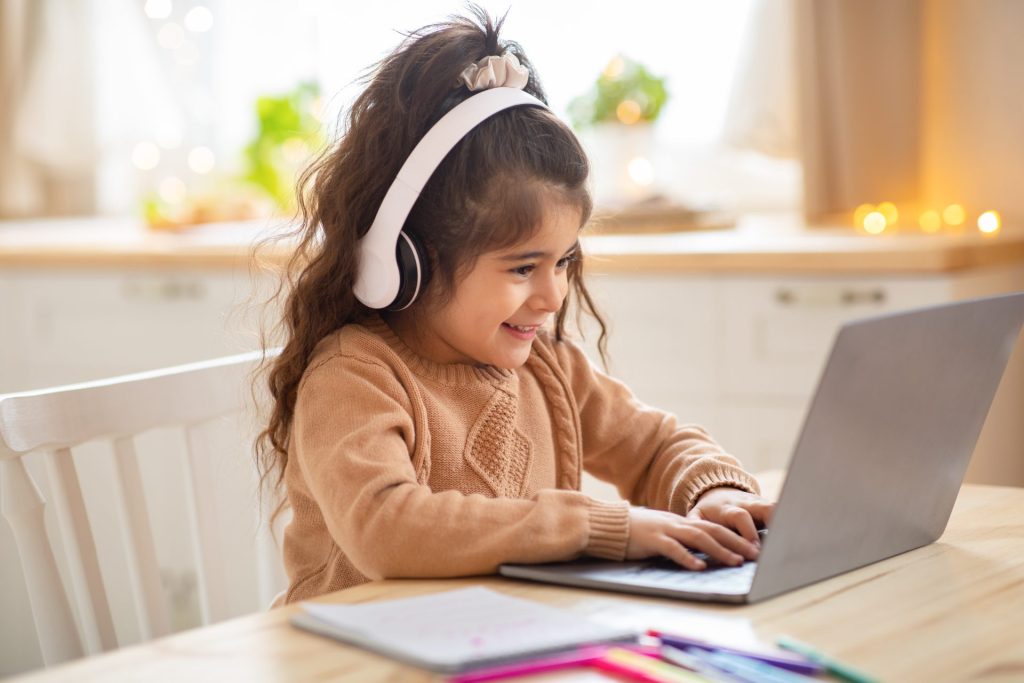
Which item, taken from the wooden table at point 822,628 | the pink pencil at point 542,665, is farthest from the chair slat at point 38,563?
the pink pencil at point 542,665

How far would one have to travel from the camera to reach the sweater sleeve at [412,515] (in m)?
0.96

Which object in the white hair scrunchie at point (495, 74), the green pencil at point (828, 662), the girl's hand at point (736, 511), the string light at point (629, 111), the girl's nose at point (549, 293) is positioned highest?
the white hair scrunchie at point (495, 74)

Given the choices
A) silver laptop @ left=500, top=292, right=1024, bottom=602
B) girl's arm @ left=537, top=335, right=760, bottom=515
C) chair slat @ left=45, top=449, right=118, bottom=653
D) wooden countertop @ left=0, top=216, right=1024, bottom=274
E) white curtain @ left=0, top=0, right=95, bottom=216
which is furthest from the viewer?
white curtain @ left=0, top=0, right=95, bottom=216

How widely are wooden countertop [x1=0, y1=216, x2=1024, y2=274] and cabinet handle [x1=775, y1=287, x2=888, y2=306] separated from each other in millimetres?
33

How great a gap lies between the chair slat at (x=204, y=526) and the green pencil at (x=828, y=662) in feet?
2.34

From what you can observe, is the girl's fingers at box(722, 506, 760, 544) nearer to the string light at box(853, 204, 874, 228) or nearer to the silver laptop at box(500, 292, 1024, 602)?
the silver laptop at box(500, 292, 1024, 602)

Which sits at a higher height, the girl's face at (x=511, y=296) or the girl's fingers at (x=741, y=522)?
the girl's face at (x=511, y=296)

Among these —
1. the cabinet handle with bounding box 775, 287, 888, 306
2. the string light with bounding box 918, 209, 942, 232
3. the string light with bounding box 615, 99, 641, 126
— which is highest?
the string light with bounding box 615, 99, 641, 126

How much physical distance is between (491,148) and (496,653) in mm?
524

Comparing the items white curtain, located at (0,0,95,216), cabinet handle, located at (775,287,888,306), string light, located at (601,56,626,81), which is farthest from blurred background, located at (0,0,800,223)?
cabinet handle, located at (775,287,888,306)

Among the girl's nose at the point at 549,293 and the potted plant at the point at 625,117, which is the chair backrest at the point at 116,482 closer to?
the girl's nose at the point at 549,293

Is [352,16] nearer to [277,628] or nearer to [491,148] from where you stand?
[491,148]

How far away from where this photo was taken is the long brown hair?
1.13 m

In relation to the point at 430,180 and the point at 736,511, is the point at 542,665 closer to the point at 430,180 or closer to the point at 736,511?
the point at 736,511
